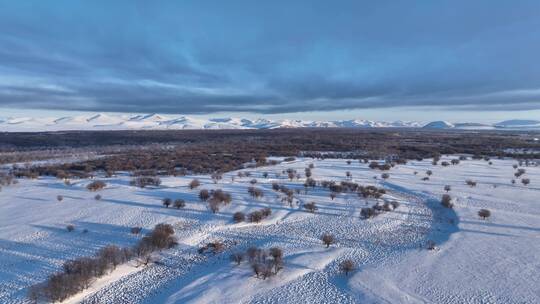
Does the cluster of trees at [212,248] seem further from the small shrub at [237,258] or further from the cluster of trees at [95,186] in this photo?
the cluster of trees at [95,186]

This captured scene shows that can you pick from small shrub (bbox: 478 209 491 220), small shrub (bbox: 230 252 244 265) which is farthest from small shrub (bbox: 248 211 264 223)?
small shrub (bbox: 478 209 491 220)

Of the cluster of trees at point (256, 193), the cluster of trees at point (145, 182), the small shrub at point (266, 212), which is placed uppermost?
the cluster of trees at point (145, 182)

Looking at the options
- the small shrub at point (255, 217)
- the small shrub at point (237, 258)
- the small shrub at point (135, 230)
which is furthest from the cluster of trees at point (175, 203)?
the small shrub at point (237, 258)

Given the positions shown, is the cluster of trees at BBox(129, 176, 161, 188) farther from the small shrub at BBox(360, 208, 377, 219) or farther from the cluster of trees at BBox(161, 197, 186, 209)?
the small shrub at BBox(360, 208, 377, 219)

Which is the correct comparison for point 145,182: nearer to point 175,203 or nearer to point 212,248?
point 175,203

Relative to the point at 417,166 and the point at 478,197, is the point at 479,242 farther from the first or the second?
the point at 417,166

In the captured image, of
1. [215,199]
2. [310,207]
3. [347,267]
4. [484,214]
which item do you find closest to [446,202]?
[484,214]
